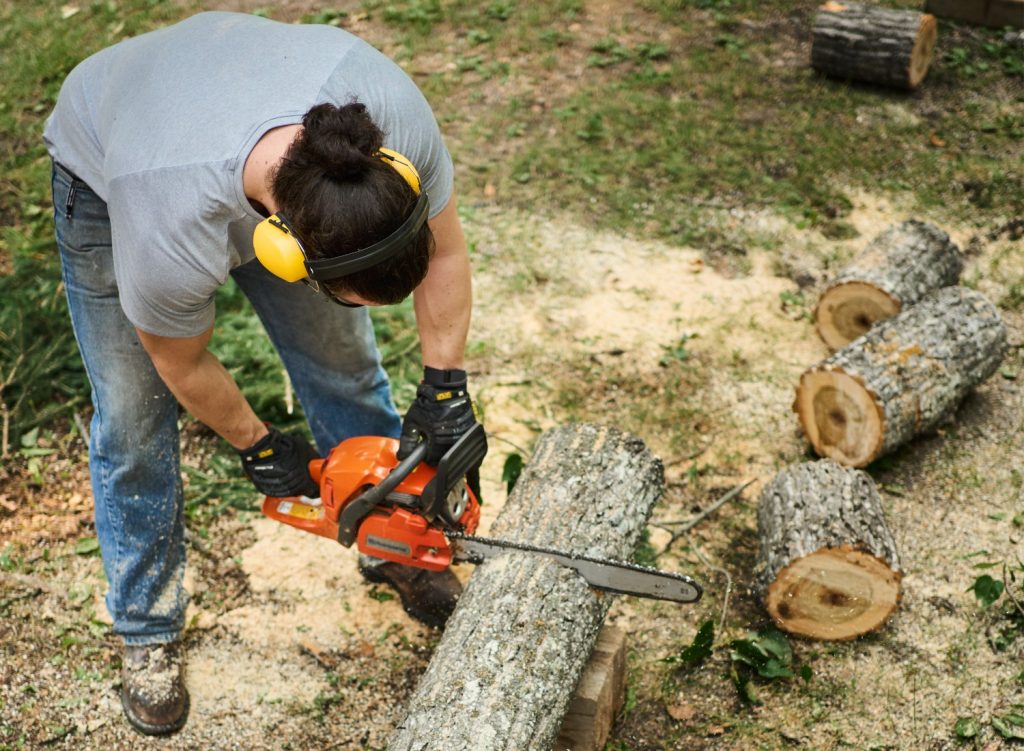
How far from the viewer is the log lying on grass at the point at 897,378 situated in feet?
11.8

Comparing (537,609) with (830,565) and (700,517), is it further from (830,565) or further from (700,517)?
(700,517)

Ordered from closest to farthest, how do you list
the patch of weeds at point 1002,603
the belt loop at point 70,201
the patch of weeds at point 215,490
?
the belt loop at point 70,201 < the patch of weeds at point 1002,603 < the patch of weeds at point 215,490

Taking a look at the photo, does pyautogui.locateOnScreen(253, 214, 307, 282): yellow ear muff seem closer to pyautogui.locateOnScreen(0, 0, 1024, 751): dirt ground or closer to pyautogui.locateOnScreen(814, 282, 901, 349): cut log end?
pyautogui.locateOnScreen(0, 0, 1024, 751): dirt ground

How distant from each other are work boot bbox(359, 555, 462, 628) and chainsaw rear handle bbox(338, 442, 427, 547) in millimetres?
544

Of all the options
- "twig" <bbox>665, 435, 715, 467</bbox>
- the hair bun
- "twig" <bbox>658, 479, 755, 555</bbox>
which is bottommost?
"twig" <bbox>665, 435, 715, 467</bbox>

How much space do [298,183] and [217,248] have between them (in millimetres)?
297

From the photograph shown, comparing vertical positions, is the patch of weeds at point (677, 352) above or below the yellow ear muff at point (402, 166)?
below

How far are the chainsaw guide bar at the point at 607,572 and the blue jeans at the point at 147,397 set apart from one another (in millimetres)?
711

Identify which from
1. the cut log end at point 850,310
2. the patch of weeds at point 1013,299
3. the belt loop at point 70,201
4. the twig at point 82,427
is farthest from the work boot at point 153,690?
the patch of weeds at point 1013,299

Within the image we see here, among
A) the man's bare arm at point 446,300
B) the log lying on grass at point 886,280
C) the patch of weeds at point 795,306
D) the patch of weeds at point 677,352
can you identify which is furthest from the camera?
the patch of weeds at point 795,306

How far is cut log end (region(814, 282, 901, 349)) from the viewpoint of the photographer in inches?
166

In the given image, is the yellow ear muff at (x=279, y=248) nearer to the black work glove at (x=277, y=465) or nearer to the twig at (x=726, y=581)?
the black work glove at (x=277, y=465)

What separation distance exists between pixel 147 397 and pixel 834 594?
87.7 inches

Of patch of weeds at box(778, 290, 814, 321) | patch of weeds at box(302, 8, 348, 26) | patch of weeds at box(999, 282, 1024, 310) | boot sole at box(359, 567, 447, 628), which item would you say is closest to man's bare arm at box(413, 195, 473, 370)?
boot sole at box(359, 567, 447, 628)
